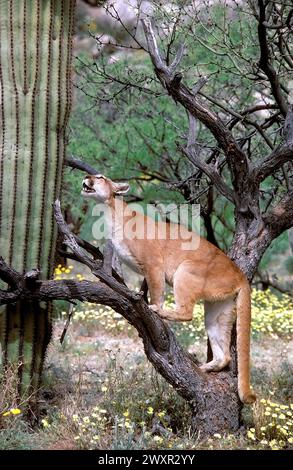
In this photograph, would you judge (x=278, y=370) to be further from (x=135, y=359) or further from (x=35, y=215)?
(x=35, y=215)

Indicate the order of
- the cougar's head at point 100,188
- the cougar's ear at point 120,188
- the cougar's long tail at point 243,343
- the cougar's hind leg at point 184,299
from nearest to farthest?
the cougar's long tail at point 243,343 → the cougar's hind leg at point 184,299 → the cougar's head at point 100,188 → the cougar's ear at point 120,188

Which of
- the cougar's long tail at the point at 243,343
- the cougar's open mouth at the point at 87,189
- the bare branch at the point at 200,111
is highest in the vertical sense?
the bare branch at the point at 200,111

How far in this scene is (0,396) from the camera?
5.59 m

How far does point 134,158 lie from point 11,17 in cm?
553

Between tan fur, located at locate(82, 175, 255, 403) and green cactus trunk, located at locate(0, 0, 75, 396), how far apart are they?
17.9 inches

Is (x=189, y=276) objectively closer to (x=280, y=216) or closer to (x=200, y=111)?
(x=280, y=216)

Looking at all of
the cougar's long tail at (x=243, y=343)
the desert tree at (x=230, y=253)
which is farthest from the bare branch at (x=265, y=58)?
the cougar's long tail at (x=243, y=343)

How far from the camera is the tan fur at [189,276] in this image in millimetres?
5633

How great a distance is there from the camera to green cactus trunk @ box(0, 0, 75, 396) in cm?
580

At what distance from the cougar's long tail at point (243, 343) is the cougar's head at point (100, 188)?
142 cm

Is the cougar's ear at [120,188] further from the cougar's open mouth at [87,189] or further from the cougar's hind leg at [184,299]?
the cougar's hind leg at [184,299]

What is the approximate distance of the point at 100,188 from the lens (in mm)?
6102

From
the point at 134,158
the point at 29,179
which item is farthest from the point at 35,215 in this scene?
the point at 134,158

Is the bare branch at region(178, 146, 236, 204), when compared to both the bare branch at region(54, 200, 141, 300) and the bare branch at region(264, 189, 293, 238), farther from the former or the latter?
the bare branch at region(54, 200, 141, 300)
